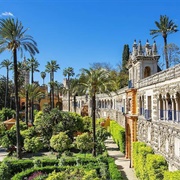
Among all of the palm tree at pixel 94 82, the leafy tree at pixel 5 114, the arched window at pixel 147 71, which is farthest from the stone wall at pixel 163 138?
the leafy tree at pixel 5 114

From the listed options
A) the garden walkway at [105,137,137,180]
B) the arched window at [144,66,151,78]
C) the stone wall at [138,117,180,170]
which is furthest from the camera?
the arched window at [144,66,151,78]

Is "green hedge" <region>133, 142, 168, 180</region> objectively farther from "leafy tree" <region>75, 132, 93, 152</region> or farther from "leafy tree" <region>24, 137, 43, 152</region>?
"leafy tree" <region>24, 137, 43, 152</region>

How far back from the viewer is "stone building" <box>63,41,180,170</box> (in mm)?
18031

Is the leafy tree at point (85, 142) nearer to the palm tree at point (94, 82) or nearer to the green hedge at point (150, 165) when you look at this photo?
the palm tree at point (94, 82)

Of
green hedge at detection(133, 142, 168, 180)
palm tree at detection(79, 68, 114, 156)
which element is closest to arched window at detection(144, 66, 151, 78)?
palm tree at detection(79, 68, 114, 156)

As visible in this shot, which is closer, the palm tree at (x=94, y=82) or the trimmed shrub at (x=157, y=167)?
the trimmed shrub at (x=157, y=167)

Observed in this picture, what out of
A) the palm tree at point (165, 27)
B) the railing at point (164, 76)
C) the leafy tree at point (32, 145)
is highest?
the palm tree at point (165, 27)

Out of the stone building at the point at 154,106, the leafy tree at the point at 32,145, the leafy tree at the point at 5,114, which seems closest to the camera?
the stone building at the point at 154,106

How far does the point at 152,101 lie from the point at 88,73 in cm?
1001

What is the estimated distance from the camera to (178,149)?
17156 millimetres

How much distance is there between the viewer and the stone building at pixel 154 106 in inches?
710

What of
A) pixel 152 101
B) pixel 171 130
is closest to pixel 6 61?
pixel 152 101

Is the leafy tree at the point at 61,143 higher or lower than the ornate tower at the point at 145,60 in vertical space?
lower

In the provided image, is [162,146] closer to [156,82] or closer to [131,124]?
[156,82]
